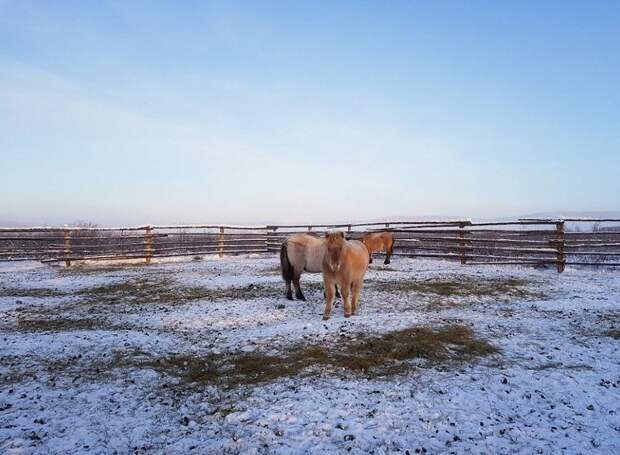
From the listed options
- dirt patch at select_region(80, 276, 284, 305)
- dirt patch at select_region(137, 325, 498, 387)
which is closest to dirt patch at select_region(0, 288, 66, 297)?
dirt patch at select_region(80, 276, 284, 305)

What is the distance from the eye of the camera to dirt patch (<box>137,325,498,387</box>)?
5.12 m

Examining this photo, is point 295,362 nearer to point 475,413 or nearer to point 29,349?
point 475,413

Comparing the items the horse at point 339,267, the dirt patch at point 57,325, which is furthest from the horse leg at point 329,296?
the dirt patch at point 57,325

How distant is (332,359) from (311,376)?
0.60 m

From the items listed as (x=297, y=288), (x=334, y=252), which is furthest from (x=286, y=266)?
(x=334, y=252)

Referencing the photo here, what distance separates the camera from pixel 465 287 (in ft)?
35.5

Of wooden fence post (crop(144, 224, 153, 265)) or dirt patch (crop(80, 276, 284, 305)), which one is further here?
wooden fence post (crop(144, 224, 153, 265))

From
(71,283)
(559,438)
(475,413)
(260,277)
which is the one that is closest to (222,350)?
(475,413)

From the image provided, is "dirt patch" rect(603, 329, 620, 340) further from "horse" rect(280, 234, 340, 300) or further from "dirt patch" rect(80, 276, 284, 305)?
"dirt patch" rect(80, 276, 284, 305)

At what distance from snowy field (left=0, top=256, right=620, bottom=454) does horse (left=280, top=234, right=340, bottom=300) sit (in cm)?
75

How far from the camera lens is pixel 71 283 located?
12352 mm

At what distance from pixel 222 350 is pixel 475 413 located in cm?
366

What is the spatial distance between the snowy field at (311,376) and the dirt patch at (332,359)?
0.03m

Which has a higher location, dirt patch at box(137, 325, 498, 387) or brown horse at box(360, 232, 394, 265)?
brown horse at box(360, 232, 394, 265)
